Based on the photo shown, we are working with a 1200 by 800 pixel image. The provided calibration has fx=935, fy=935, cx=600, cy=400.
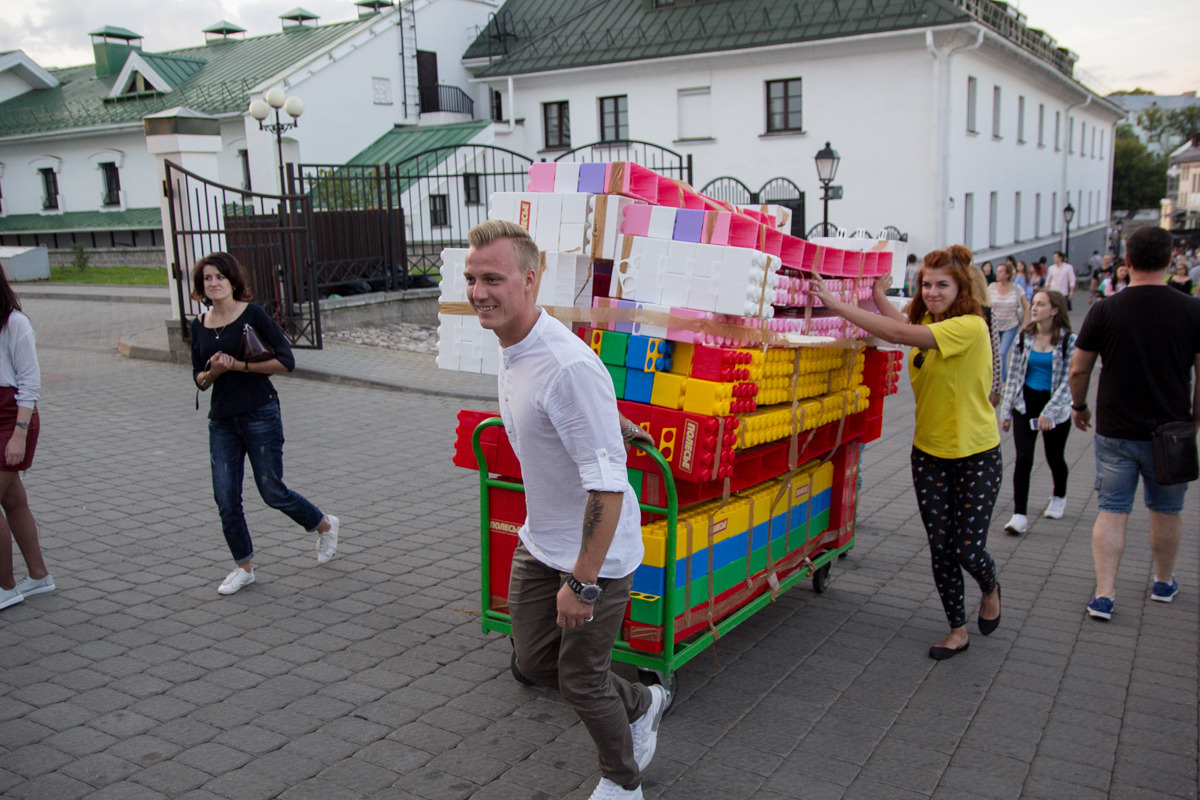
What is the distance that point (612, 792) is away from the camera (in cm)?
326

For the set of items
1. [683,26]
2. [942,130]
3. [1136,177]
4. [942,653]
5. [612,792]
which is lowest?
[942,653]

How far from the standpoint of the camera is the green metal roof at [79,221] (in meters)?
33.8

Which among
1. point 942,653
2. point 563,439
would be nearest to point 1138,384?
point 942,653

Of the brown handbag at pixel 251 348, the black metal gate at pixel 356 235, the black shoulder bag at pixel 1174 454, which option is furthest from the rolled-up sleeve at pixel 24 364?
the black metal gate at pixel 356 235

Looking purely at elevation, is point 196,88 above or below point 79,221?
above

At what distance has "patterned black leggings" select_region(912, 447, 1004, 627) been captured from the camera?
15.0 ft

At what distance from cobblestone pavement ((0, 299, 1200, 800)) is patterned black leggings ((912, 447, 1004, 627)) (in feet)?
1.19

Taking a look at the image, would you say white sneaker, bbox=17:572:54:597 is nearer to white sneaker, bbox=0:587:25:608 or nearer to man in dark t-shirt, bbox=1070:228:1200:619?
white sneaker, bbox=0:587:25:608

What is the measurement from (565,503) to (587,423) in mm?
386

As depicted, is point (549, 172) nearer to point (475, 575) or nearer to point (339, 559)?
point (475, 575)

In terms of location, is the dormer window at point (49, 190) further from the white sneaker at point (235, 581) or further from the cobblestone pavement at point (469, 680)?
the white sneaker at point (235, 581)

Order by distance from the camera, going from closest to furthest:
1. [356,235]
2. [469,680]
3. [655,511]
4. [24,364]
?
1. [655,511]
2. [469,680]
3. [24,364]
4. [356,235]

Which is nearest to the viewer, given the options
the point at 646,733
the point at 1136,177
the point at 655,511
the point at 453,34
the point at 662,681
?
the point at 646,733

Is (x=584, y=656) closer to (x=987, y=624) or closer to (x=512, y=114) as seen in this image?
(x=987, y=624)
